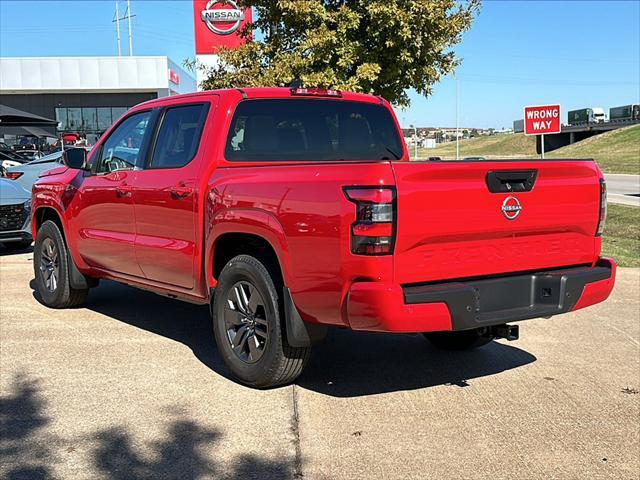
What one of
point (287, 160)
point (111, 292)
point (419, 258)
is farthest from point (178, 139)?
point (111, 292)

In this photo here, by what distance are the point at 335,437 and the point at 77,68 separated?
4111 cm

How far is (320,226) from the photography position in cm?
373

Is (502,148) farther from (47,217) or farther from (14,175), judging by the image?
(47,217)

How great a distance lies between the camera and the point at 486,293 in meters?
3.82

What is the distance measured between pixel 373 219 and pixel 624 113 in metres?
88.2

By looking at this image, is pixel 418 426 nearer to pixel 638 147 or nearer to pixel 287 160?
pixel 287 160

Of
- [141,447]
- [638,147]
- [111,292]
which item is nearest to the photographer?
[141,447]

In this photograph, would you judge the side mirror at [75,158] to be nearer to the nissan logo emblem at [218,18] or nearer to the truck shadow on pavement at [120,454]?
the truck shadow on pavement at [120,454]

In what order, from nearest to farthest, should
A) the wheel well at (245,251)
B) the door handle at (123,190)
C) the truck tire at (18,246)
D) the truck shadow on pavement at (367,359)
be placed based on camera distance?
the wheel well at (245,251), the truck shadow on pavement at (367,359), the door handle at (123,190), the truck tire at (18,246)

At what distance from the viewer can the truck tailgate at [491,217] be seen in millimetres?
3588

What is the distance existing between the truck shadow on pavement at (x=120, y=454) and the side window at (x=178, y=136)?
1905 mm

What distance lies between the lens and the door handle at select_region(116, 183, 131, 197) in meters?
5.43

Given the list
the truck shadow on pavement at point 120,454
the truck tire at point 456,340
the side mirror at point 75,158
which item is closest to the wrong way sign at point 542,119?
the truck tire at point 456,340

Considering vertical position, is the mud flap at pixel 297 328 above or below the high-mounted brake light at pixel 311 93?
below
